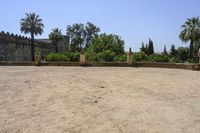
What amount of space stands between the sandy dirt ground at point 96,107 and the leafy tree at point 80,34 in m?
66.8

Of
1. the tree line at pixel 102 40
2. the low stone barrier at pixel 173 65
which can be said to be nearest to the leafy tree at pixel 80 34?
the tree line at pixel 102 40

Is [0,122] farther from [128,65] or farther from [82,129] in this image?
[128,65]

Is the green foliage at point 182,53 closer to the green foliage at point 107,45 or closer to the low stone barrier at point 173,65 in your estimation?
the green foliage at point 107,45

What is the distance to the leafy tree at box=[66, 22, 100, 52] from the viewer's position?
8156cm

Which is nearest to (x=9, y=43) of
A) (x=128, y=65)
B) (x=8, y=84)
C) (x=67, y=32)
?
(x=67, y=32)

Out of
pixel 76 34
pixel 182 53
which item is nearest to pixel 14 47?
pixel 76 34

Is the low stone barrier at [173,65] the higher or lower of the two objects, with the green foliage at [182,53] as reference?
lower

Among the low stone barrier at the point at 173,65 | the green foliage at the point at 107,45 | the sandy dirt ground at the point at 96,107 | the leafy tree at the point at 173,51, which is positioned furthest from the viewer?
the leafy tree at the point at 173,51

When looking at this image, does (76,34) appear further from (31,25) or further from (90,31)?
(31,25)

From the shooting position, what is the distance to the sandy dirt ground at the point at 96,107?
28.0 ft

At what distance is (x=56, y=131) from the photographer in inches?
323

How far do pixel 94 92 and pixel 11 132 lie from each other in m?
4.93

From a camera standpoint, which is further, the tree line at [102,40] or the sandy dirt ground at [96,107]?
the tree line at [102,40]

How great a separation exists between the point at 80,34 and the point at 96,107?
72.6 metres
